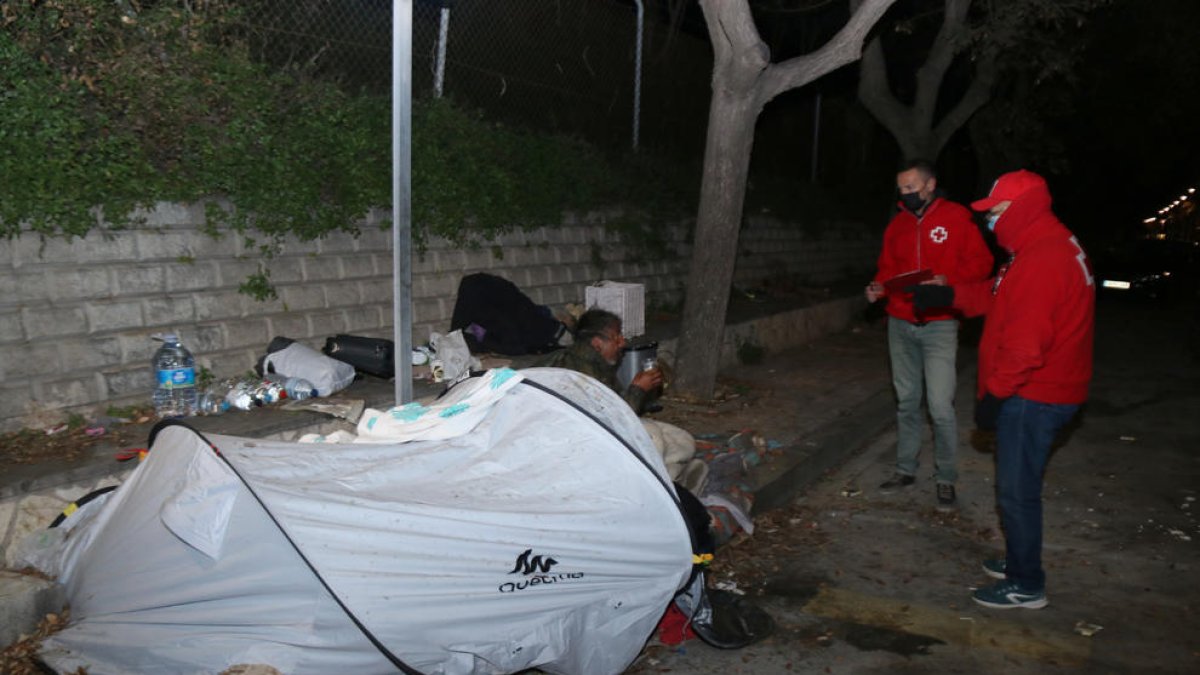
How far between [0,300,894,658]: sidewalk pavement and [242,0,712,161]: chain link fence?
311 cm

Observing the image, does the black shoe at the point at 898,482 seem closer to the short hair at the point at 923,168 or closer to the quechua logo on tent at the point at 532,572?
the short hair at the point at 923,168

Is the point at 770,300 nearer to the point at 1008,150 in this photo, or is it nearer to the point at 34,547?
the point at 1008,150

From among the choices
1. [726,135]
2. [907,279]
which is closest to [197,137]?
[726,135]

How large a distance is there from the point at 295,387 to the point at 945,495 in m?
4.22

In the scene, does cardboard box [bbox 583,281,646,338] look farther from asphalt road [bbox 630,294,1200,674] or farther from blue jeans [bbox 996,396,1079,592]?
blue jeans [bbox 996,396,1079,592]

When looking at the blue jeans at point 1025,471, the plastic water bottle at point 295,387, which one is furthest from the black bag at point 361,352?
the blue jeans at point 1025,471

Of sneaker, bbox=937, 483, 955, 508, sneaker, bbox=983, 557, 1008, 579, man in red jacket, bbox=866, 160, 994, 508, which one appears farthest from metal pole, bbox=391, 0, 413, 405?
sneaker, bbox=937, 483, 955, 508

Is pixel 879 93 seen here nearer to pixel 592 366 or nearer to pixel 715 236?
pixel 715 236

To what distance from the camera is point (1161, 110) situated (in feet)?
70.4

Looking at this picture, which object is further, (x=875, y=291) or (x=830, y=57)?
(x=830, y=57)

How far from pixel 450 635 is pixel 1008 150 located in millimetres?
17831

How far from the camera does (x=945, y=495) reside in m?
6.29

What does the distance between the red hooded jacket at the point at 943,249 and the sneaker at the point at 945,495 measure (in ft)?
3.66

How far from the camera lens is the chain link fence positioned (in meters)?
8.16
